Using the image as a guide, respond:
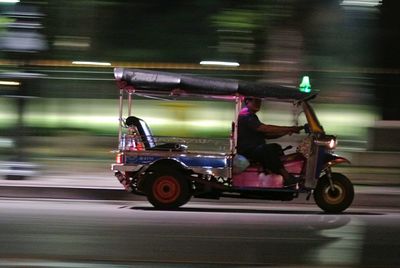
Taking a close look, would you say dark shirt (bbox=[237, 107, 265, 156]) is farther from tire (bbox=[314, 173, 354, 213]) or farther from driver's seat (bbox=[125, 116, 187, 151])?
tire (bbox=[314, 173, 354, 213])

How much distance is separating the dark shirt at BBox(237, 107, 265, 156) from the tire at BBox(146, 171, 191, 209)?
99cm

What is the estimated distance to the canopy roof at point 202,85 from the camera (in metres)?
10.3

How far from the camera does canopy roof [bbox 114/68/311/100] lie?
1026 cm

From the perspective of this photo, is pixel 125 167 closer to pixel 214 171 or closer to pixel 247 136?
pixel 214 171

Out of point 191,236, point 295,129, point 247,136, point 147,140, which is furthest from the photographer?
point 147,140

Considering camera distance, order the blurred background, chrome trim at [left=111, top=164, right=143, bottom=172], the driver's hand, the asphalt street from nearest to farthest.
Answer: the asphalt street < the driver's hand < chrome trim at [left=111, top=164, right=143, bottom=172] < the blurred background

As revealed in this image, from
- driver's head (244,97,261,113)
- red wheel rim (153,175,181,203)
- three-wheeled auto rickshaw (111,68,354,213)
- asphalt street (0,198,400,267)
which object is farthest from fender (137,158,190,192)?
driver's head (244,97,261,113)

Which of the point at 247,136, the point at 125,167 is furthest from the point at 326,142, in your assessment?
the point at 125,167

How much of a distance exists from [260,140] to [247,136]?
0.68 ft

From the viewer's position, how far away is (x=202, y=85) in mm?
10328

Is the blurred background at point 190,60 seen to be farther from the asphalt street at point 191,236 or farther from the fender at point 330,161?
the asphalt street at point 191,236

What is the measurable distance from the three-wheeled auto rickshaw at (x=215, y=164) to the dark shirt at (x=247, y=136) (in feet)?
0.30

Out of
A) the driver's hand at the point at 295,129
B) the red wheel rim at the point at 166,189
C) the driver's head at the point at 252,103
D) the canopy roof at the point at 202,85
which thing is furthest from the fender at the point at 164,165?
the driver's hand at the point at 295,129

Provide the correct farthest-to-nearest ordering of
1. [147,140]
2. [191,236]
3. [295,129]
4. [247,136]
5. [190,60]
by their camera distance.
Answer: [190,60], [147,140], [247,136], [295,129], [191,236]
